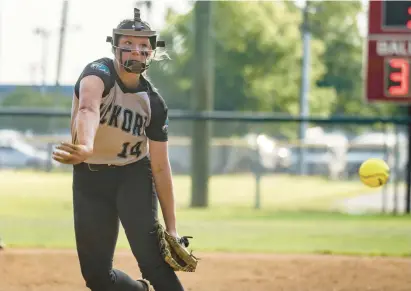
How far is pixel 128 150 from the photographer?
5.03 m

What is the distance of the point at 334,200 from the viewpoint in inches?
867

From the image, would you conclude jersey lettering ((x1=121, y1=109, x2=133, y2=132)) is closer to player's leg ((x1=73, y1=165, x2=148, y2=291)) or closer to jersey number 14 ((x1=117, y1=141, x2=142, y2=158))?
jersey number 14 ((x1=117, y1=141, x2=142, y2=158))

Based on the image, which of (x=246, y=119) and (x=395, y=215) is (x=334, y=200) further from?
(x=246, y=119)

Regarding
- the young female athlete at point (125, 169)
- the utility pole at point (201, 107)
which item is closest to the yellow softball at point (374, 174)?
the young female athlete at point (125, 169)

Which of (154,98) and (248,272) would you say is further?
(248,272)

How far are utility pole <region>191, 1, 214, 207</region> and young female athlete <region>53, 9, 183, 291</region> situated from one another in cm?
1155

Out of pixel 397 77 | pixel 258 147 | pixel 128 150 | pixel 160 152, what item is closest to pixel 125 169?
pixel 128 150

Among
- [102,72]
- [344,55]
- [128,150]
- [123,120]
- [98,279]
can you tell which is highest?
[344,55]

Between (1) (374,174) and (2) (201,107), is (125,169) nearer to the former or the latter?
(1) (374,174)

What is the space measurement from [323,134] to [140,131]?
37.4 metres

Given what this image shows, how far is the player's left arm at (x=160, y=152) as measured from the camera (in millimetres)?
5043

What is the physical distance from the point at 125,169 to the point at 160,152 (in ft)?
0.68

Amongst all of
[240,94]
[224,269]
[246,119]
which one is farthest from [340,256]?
[240,94]

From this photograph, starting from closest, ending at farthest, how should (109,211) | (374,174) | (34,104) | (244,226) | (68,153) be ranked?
(68,153) < (109,211) < (374,174) < (244,226) < (34,104)
